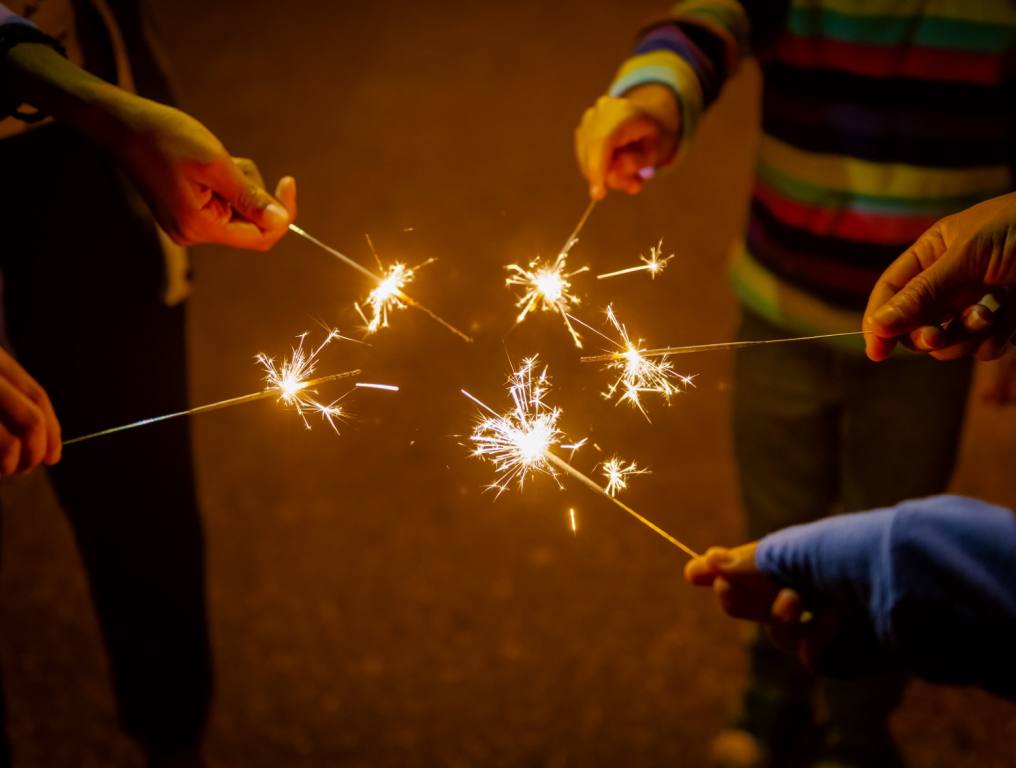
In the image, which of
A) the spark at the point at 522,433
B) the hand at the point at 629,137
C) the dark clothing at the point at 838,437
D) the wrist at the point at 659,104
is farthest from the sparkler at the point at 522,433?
the dark clothing at the point at 838,437

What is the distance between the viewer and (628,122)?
124 centimetres

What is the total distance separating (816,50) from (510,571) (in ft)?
4.68

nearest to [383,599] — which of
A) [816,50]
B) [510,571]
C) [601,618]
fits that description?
[510,571]

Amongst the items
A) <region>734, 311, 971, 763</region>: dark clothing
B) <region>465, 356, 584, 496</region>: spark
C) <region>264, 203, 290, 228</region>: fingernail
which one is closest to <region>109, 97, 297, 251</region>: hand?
<region>264, 203, 290, 228</region>: fingernail

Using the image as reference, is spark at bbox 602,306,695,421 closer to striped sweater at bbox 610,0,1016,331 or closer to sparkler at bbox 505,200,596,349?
sparkler at bbox 505,200,596,349

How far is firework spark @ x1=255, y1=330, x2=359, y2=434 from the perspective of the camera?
3.62 ft

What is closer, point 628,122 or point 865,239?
point 628,122

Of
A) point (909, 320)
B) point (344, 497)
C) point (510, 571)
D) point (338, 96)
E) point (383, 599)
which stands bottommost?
point (909, 320)

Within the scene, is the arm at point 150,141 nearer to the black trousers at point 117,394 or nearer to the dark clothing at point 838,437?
the black trousers at point 117,394

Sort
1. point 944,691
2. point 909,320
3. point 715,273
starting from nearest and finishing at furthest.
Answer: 1. point 909,320
2. point 944,691
3. point 715,273

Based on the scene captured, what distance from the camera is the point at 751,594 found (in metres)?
1.04

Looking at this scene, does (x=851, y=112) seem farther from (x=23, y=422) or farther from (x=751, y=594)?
(x=23, y=422)

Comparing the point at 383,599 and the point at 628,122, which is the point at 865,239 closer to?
the point at 628,122

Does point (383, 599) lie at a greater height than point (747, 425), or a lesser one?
lesser
